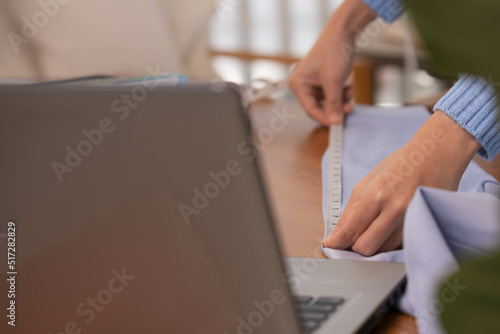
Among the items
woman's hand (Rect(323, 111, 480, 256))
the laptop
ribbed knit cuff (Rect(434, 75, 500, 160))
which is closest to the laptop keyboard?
the laptop

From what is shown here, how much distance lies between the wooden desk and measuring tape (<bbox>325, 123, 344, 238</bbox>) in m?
0.01

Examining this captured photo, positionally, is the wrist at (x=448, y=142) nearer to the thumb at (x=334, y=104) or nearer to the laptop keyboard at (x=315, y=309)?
the laptop keyboard at (x=315, y=309)

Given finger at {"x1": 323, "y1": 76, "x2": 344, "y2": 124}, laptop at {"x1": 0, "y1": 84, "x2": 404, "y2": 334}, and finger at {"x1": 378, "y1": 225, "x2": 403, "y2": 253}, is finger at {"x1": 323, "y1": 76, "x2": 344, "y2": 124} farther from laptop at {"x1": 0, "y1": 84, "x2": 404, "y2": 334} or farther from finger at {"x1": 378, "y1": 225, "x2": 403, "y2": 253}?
laptop at {"x1": 0, "y1": 84, "x2": 404, "y2": 334}

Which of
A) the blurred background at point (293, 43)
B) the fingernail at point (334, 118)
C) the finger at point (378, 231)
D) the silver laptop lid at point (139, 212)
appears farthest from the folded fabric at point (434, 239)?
the blurred background at point (293, 43)

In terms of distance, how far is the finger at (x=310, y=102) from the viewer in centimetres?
113

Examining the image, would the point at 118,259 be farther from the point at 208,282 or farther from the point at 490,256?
the point at 490,256

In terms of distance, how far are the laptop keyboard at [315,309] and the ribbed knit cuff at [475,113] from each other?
0.83 ft

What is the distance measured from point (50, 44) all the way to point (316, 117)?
0.63 m

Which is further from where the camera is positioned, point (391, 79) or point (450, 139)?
point (391, 79)

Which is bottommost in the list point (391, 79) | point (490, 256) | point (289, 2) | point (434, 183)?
point (391, 79)

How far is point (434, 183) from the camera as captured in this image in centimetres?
61

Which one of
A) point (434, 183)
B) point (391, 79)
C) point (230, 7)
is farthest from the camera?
point (391, 79)

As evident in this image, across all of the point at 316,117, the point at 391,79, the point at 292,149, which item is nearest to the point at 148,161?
the point at 292,149

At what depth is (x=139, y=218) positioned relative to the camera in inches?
16.1
